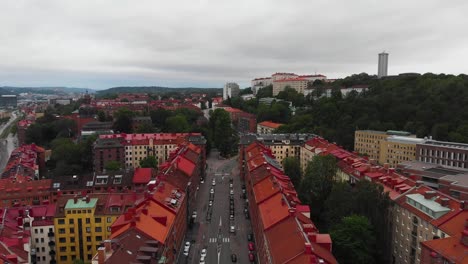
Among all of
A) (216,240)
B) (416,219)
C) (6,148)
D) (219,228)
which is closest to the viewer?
(416,219)

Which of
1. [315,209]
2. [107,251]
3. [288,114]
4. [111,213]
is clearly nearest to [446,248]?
[315,209]

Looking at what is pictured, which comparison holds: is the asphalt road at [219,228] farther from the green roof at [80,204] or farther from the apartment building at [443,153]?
the apartment building at [443,153]

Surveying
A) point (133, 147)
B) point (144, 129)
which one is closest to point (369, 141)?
point (133, 147)

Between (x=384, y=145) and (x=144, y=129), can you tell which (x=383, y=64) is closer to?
(x=384, y=145)

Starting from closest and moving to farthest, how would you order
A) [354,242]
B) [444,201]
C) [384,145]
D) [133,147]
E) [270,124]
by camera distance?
[444,201] → [354,242] → [384,145] → [133,147] → [270,124]

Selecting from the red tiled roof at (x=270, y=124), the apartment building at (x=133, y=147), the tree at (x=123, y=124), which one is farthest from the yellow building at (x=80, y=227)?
the red tiled roof at (x=270, y=124)

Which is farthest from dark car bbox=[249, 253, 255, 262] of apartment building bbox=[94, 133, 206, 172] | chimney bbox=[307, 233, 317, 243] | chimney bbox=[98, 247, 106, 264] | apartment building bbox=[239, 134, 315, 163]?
apartment building bbox=[239, 134, 315, 163]
